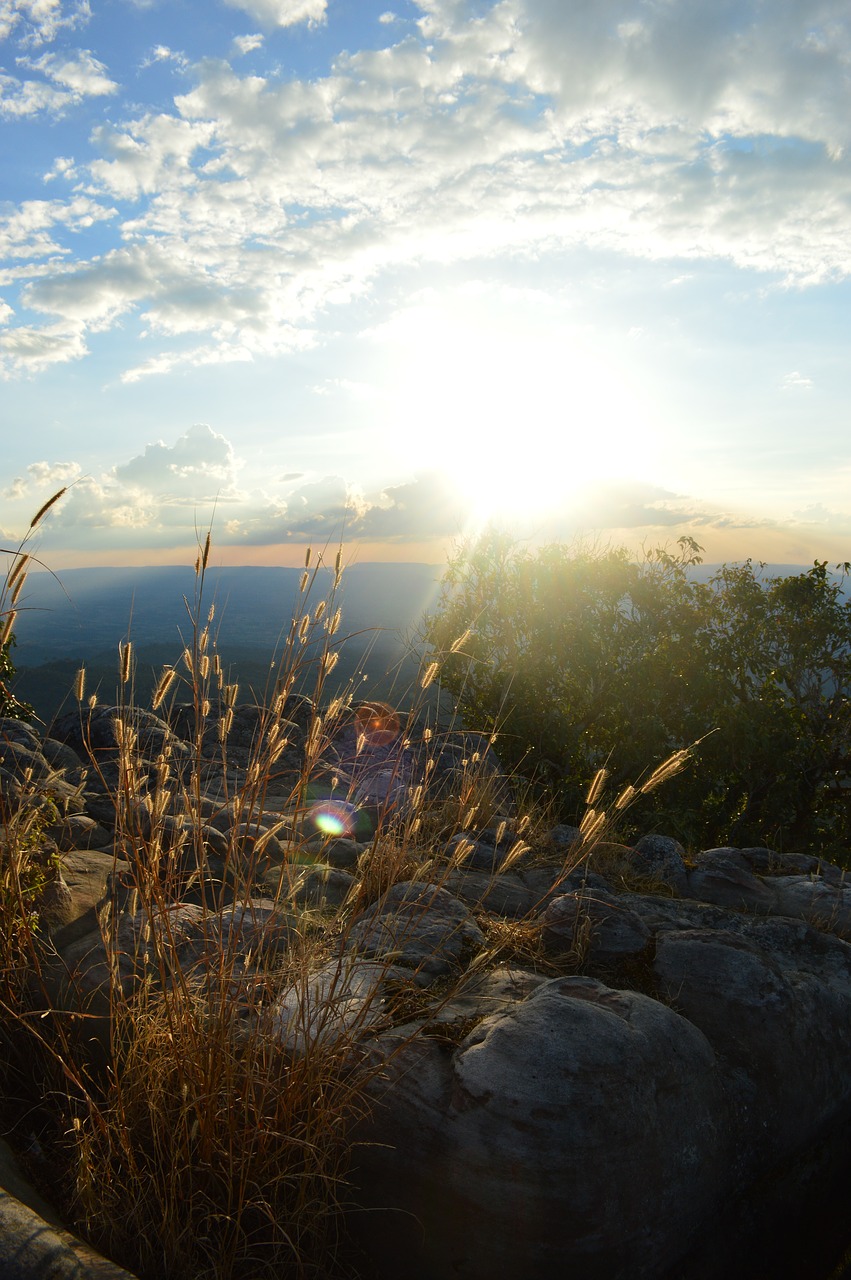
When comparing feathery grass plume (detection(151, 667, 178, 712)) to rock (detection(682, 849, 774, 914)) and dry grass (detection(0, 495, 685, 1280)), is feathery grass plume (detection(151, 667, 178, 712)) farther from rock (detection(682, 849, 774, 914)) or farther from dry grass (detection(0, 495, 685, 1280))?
rock (detection(682, 849, 774, 914))

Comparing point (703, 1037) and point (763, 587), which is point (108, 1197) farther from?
point (763, 587)

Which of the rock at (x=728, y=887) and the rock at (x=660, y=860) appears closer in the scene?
the rock at (x=728, y=887)

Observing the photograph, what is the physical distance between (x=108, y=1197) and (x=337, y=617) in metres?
1.69

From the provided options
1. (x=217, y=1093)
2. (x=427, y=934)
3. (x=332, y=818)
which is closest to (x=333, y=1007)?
(x=217, y=1093)

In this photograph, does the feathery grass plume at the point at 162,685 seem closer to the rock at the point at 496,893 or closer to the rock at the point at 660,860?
the rock at the point at 496,893

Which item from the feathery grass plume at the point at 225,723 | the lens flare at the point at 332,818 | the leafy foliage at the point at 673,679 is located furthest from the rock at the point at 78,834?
the leafy foliage at the point at 673,679

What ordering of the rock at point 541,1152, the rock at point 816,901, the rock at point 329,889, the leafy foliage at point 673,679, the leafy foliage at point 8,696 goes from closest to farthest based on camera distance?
the rock at point 541,1152 < the rock at point 329,889 < the rock at point 816,901 < the leafy foliage at point 8,696 < the leafy foliage at point 673,679

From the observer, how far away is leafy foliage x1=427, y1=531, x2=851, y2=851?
9742 millimetres

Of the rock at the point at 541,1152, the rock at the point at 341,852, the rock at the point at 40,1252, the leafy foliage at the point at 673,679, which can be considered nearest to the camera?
the rock at the point at 40,1252

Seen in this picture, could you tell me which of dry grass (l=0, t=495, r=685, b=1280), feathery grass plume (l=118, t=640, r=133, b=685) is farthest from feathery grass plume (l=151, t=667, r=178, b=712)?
feathery grass plume (l=118, t=640, r=133, b=685)

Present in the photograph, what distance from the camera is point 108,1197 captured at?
84.6 inches

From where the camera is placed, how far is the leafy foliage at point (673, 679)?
9.74 metres

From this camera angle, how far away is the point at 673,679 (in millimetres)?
10234

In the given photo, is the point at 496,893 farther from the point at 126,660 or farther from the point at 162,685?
the point at 126,660
